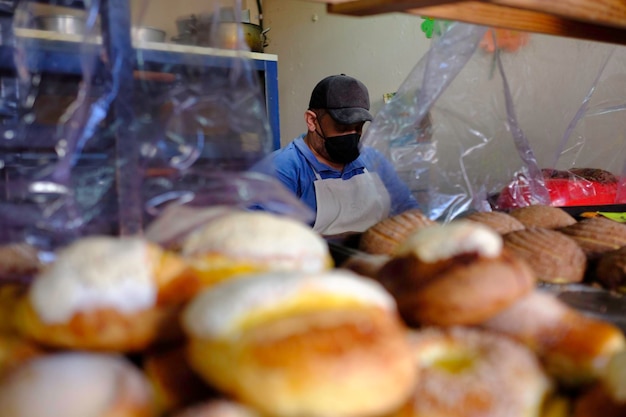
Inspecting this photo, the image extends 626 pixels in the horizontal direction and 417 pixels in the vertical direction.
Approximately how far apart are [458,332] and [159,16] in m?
0.95

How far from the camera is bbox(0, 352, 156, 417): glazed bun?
0.53 metres

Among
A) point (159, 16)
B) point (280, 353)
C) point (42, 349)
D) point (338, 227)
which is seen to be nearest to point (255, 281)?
point (280, 353)

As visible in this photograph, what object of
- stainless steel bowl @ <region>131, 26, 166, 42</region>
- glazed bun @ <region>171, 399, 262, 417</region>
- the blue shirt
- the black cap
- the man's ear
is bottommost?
the blue shirt

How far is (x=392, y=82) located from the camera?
4750 millimetres

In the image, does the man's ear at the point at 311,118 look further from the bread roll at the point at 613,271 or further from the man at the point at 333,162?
the bread roll at the point at 613,271

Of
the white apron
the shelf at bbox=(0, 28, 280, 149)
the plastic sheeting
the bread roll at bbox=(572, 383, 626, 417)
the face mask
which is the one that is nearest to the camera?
the bread roll at bbox=(572, 383, 626, 417)

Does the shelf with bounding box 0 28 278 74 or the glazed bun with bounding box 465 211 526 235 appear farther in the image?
the glazed bun with bounding box 465 211 526 235

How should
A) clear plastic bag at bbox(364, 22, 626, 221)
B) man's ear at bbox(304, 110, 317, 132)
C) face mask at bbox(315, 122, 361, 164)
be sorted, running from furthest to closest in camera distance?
1. man's ear at bbox(304, 110, 317, 132)
2. face mask at bbox(315, 122, 361, 164)
3. clear plastic bag at bbox(364, 22, 626, 221)

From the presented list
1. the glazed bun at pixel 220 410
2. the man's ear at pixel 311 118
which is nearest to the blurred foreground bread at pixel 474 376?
the glazed bun at pixel 220 410

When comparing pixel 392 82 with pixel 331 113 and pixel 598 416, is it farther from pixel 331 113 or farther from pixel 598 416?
pixel 598 416

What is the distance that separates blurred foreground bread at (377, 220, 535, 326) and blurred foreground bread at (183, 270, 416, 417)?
0.16m

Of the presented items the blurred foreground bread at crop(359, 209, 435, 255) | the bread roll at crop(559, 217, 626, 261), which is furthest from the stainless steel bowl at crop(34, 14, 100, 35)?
the bread roll at crop(559, 217, 626, 261)

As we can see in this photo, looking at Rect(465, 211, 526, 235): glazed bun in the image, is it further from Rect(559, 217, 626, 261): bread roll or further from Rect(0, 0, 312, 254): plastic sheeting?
Rect(0, 0, 312, 254): plastic sheeting

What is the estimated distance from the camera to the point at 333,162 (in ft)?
10.8
